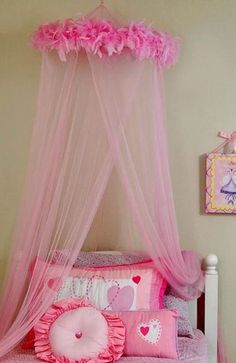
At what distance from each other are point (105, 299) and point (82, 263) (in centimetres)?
33

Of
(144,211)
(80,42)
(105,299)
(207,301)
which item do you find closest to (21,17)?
(80,42)

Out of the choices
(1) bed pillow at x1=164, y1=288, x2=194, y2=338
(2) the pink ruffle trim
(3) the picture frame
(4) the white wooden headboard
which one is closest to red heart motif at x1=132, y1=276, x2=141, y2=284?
(1) bed pillow at x1=164, y1=288, x2=194, y2=338

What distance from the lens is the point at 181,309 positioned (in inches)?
141

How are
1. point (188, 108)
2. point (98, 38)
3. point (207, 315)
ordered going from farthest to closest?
point (188, 108)
point (207, 315)
point (98, 38)

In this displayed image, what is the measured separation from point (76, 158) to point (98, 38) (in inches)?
26.0

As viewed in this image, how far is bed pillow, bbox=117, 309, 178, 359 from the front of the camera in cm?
315

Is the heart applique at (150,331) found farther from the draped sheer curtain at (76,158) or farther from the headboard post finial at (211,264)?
the headboard post finial at (211,264)

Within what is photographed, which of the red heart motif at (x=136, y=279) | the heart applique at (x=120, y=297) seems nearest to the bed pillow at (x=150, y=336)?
the heart applique at (x=120, y=297)

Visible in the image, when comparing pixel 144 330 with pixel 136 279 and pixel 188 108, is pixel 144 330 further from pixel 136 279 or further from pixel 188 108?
pixel 188 108

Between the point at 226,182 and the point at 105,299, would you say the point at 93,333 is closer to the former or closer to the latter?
the point at 105,299

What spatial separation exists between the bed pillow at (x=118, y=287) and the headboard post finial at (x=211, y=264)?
1.17 ft

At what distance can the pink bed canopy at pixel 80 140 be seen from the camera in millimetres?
3223

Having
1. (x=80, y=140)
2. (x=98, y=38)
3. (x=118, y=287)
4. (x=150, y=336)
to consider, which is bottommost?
(x=150, y=336)

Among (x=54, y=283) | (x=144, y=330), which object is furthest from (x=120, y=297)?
(x=54, y=283)
